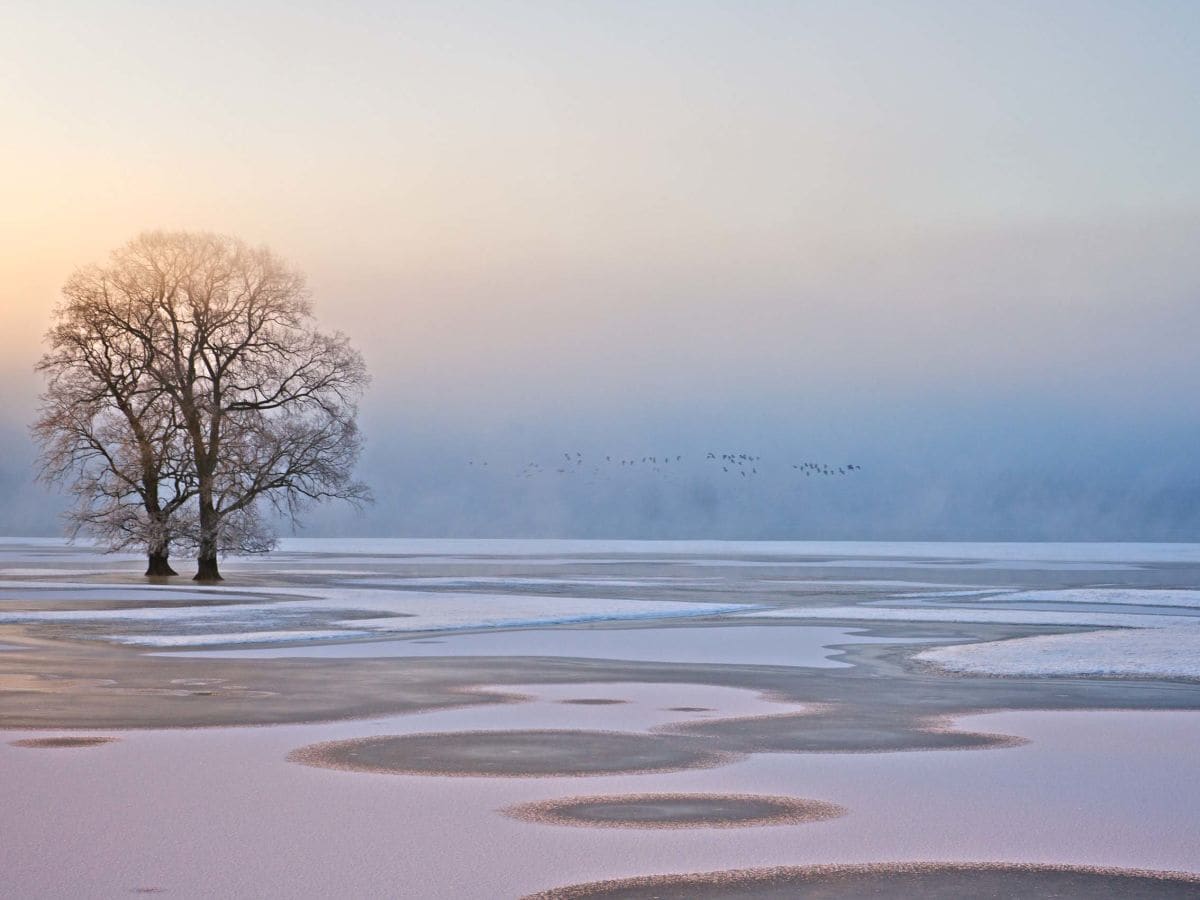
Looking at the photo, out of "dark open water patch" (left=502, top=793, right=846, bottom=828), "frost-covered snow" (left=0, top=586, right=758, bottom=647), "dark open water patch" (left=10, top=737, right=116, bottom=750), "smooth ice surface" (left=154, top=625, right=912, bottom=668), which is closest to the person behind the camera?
"dark open water patch" (left=502, top=793, right=846, bottom=828)

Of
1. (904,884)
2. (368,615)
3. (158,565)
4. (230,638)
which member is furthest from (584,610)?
(158,565)

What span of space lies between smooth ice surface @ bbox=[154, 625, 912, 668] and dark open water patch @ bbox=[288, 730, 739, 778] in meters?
8.47

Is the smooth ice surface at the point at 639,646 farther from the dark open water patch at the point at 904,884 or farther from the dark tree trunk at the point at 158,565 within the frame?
the dark tree trunk at the point at 158,565

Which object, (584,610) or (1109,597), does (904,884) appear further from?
(1109,597)

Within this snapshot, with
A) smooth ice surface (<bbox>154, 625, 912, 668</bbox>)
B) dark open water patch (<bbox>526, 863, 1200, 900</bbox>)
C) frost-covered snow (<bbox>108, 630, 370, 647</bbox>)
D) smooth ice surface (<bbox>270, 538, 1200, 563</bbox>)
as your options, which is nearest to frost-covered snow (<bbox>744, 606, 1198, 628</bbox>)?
smooth ice surface (<bbox>154, 625, 912, 668</bbox>)

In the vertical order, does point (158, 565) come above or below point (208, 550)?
below

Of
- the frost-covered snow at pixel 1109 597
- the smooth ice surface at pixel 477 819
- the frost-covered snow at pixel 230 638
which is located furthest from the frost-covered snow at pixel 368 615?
the smooth ice surface at pixel 477 819

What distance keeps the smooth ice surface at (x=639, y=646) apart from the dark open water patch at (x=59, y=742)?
29.8 feet

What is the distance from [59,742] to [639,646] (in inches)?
521

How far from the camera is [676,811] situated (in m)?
10.7

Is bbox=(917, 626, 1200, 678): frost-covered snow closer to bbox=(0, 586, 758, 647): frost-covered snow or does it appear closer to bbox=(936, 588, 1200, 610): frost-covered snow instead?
bbox=(0, 586, 758, 647): frost-covered snow

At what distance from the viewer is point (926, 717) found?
16.1 meters

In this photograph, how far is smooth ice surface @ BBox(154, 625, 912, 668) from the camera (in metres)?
23.5

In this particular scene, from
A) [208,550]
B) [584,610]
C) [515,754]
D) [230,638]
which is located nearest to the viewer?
[515,754]
